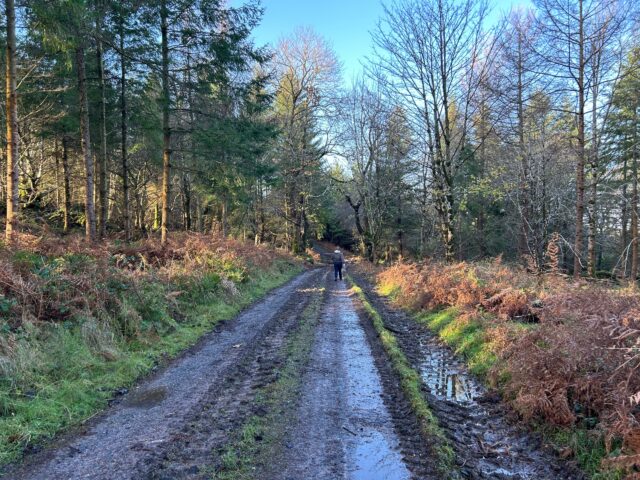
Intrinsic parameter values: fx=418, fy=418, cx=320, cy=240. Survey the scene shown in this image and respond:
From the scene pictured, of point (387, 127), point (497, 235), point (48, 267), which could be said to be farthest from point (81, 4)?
point (497, 235)

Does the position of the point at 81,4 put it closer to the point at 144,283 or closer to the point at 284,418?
the point at 144,283

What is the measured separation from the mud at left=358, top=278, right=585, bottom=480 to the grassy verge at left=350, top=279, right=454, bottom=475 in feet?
0.44

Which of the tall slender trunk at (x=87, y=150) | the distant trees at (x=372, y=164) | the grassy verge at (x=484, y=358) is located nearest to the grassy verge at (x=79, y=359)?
the grassy verge at (x=484, y=358)

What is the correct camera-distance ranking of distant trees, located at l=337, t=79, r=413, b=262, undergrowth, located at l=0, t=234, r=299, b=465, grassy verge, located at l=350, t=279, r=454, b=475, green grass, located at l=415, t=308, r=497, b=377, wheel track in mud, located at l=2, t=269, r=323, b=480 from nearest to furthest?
wheel track in mud, located at l=2, t=269, r=323, b=480 < grassy verge, located at l=350, t=279, r=454, b=475 < undergrowth, located at l=0, t=234, r=299, b=465 < green grass, located at l=415, t=308, r=497, b=377 < distant trees, located at l=337, t=79, r=413, b=262

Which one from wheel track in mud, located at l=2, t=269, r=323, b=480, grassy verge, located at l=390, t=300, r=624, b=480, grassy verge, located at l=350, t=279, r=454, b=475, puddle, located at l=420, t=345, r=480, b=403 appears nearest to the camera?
wheel track in mud, located at l=2, t=269, r=323, b=480

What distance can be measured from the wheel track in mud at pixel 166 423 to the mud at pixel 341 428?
778 millimetres

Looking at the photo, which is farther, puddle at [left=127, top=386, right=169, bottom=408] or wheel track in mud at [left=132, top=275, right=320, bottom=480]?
puddle at [left=127, top=386, right=169, bottom=408]

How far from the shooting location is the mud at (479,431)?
4.19 meters

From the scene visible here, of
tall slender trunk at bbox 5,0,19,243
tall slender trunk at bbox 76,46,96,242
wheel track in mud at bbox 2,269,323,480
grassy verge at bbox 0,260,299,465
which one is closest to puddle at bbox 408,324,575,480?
wheel track in mud at bbox 2,269,323,480

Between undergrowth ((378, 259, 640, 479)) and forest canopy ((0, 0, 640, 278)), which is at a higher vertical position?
forest canopy ((0, 0, 640, 278))

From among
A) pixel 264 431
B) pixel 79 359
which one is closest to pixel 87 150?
pixel 79 359

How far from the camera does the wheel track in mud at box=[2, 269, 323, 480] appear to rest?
388 centimetres

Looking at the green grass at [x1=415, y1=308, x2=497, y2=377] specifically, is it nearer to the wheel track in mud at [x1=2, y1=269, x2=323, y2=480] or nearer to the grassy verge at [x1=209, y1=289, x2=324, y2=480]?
the grassy verge at [x1=209, y1=289, x2=324, y2=480]

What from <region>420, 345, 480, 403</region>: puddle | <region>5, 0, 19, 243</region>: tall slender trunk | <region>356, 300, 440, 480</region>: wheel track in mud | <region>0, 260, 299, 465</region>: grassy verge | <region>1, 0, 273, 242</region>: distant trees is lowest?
<region>420, 345, 480, 403</region>: puddle
